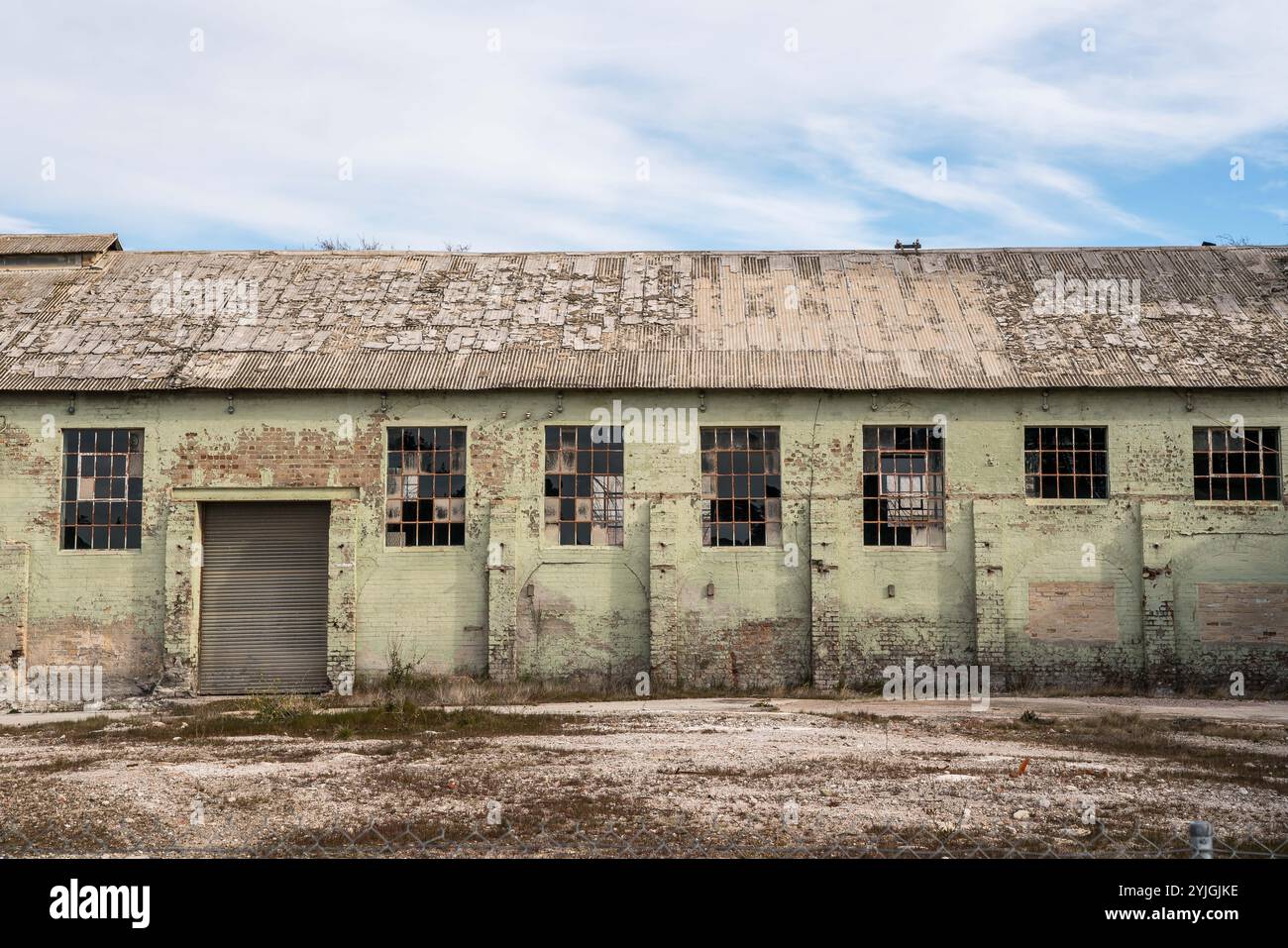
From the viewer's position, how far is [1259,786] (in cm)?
1058

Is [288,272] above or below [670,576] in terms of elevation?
above

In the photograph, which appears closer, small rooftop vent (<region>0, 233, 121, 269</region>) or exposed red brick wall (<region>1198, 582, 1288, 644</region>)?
exposed red brick wall (<region>1198, 582, 1288, 644</region>)

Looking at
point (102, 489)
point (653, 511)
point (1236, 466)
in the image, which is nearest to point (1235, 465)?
point (1236, 466)

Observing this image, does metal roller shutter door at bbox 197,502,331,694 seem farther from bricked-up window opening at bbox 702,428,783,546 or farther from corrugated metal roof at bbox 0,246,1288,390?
bricked-up window opening at bbox 702,428,783,546

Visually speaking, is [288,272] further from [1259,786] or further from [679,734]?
[1259,786]

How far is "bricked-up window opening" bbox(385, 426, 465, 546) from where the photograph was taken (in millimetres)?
18859

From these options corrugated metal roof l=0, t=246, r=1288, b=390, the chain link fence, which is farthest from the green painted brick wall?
the chain link fence

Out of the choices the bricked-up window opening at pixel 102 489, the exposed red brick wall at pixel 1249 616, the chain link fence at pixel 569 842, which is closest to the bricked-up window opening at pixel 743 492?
the exposed red brick wall at pixel 1249 616

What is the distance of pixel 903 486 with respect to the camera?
1878cm

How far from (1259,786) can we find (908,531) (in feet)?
27.8

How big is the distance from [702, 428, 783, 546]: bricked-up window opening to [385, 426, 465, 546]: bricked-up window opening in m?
3.83
